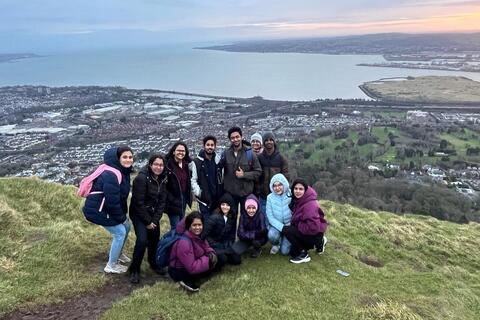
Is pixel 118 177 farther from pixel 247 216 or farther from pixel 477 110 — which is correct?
pixel 477 110

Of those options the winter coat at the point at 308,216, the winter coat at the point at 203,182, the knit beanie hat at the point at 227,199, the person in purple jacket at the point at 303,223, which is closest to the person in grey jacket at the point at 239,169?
the winter coat at the point at 203,182

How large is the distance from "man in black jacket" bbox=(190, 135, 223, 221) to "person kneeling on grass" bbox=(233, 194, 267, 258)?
1.86 ft

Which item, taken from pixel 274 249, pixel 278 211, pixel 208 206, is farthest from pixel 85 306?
pixel 278 211

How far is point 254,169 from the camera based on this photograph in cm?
682

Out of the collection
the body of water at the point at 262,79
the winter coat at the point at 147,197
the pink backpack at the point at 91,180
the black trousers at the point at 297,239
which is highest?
the pink backpack at the point at 91,180

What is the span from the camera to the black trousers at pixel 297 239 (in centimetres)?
667

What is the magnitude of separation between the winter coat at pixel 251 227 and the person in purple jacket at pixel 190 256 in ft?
3.20

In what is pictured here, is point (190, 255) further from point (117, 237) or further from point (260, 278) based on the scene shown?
point (117, 237)

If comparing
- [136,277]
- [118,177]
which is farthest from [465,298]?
[118,177]

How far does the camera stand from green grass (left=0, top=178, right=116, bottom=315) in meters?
5.65

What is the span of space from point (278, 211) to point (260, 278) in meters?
1.23

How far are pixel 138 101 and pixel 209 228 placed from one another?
2884 inches

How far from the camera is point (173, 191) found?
646cm

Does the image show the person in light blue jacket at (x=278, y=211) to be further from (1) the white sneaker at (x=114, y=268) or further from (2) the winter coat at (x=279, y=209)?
(1) the white sneaker at (x=114, y=268)
